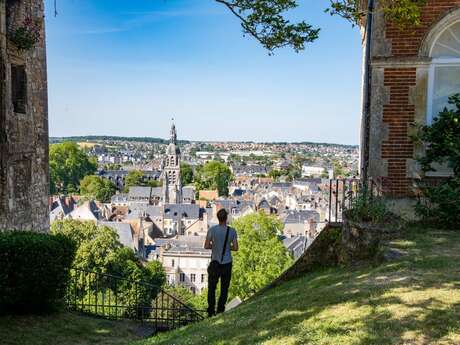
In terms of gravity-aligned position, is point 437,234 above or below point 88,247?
above

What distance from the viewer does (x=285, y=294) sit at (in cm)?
629

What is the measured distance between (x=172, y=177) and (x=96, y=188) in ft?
67.5

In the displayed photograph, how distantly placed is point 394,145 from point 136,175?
133 meters

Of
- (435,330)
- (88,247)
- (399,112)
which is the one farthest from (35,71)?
(88,247)

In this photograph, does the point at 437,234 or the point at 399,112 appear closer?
the point at 437,234

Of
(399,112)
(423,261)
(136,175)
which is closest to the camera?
(423,261)

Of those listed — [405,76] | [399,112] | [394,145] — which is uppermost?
[405,76]

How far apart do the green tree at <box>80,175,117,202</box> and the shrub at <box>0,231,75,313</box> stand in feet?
368

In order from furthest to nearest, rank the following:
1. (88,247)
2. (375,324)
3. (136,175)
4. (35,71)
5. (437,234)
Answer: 1. (136,175)
2. (88,247)
3. (35,71)
4. (437,234)
5. (375,324)

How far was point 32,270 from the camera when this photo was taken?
26.8 ft

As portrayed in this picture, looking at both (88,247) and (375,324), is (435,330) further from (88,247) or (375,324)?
(88,247)

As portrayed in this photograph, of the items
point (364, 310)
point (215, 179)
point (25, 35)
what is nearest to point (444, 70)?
point (364, 310)

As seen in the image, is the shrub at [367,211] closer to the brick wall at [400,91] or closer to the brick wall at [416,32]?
the brick wall at [400,91]

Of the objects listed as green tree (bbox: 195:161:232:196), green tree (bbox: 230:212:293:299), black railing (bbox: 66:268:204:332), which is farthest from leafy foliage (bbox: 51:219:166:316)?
green tree (bbox: 195:161:232:196)
